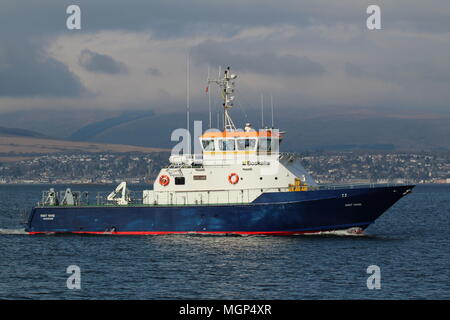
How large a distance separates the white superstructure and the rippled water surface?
242cm

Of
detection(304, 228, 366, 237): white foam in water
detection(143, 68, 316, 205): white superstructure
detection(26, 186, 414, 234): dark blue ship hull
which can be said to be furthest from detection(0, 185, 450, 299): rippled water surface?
detection(143, 68, 316, 205): white superstructure

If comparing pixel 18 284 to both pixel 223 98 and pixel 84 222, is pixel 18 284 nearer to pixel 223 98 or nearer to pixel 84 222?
A: pixel 84 222

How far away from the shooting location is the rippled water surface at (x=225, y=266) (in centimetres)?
3030

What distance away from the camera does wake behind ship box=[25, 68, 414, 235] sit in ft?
139

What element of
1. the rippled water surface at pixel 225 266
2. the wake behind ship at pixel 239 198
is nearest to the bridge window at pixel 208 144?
the wake behind ship at pixel 239 198

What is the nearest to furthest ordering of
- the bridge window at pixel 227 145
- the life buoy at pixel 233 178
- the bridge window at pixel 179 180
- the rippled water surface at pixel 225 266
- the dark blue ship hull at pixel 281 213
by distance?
the rippled water surface at pixel 225 266 → the dark blue ship hull at pixel 281 213 → the life buoy at pixel 233 178 → the bridge window at pixel 227 145 → the bridge window at pixel 179 180

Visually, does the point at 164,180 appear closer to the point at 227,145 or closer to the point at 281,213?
the point at 227,145

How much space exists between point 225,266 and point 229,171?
9281 millimetres

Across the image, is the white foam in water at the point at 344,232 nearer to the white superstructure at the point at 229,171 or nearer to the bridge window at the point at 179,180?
the white superstructure at the point at 229,171

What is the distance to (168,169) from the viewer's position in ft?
146

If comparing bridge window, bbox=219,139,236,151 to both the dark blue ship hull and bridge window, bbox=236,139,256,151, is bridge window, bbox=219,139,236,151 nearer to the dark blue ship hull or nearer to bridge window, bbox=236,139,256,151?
bridge window, bbox=236,139,256,151
